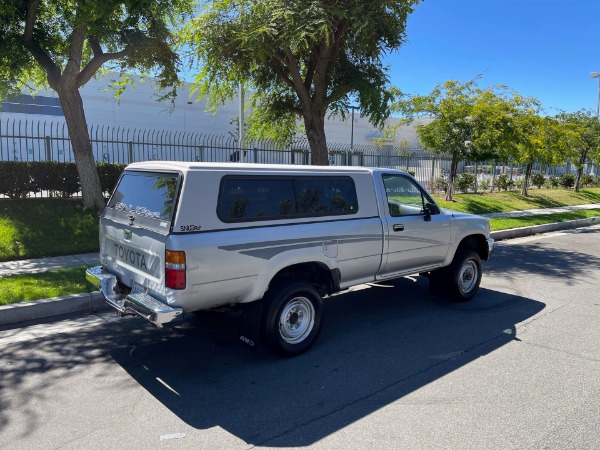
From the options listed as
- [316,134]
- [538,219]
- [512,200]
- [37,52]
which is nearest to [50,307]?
[37,52]

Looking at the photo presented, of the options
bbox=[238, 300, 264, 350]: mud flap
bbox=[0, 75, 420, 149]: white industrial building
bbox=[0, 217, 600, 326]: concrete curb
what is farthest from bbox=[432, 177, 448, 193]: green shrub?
bbox=[238, 300, 264, 350]: mud flap

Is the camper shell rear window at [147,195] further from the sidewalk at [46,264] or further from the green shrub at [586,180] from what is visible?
the green shrub at [586,180]

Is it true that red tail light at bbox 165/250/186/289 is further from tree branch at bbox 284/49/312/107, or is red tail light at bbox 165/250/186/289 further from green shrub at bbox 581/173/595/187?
green shrub at bbox 581/173/595/187

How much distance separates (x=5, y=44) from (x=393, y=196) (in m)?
9.02

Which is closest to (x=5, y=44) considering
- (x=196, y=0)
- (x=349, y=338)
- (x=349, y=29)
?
(x=196, y=0)

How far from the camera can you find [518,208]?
1880 cm

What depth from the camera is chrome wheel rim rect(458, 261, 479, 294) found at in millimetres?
6641

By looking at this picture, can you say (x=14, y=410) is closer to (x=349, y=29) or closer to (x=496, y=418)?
(x=496, y=418)

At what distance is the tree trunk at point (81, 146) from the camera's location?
10656 mm

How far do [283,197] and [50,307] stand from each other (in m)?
3.40

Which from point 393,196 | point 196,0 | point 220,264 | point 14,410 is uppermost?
point 196,0

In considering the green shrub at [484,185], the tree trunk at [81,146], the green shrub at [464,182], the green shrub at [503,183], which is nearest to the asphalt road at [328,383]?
the tree trunk at [81,146]

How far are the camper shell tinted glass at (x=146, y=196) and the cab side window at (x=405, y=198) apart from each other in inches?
102

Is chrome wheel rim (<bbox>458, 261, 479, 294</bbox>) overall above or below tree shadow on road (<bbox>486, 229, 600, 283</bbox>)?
above
